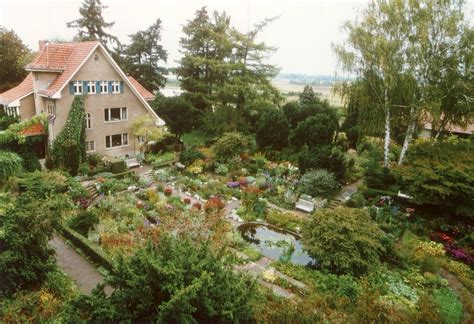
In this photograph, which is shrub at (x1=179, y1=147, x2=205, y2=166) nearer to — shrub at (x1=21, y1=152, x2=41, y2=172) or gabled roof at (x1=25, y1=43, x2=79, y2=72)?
shrub at (x1=21, y1=152, x2=41, y2=172)

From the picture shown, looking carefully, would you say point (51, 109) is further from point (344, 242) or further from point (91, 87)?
point (344, 242)

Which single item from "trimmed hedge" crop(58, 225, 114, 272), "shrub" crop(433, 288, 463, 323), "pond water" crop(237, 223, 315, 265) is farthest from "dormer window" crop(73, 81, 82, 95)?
"shrub" crop(433, 288, 463, 323)

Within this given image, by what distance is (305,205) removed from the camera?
875 inches

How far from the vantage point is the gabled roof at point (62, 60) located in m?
25.5

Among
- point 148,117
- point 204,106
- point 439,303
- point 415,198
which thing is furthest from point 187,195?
point 204,106

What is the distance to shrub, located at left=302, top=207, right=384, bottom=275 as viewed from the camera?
14539 millimetres

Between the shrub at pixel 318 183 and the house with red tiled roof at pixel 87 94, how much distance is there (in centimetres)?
1486

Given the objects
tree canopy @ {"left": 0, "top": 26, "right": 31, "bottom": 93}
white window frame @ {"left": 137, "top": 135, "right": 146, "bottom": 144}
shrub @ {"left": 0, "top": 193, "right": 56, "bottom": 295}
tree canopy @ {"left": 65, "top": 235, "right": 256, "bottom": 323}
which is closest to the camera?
tree canopy @ {"left": 65, "top": 235, "right": 256, "bottom": 323}

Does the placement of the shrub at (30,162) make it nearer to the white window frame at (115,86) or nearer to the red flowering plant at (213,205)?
the white window frame at (115,86)

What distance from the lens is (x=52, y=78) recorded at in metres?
26.8

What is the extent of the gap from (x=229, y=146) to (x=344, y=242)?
15893mm

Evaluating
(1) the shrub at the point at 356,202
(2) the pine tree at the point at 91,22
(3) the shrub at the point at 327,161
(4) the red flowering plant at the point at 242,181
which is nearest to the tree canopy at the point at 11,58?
(2) the pine tree at the point at 91,22

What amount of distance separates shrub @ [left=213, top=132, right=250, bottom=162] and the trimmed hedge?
14.4 metres

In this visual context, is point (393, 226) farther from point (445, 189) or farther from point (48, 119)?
point (48, 119)
